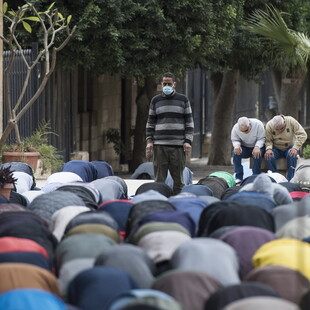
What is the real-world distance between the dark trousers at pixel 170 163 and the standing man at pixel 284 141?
2434 mm

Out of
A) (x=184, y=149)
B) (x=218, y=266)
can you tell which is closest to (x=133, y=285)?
(x=218, y=266)

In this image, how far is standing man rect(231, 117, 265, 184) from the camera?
1634 centimetres

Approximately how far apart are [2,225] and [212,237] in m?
1.65

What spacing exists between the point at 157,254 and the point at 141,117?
52.6 ft

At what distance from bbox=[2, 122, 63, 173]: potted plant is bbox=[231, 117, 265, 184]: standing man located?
318cm

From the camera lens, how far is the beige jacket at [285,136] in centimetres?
1633

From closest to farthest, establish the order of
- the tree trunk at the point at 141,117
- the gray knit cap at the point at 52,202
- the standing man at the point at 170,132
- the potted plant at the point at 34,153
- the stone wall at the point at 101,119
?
the gray knit cap at the point at 52,202, the standing man at the point at 170,132, the potted plant at the point at 34,153, the tree trunk at the point at 141,117, the stone wall at the point at 101,119

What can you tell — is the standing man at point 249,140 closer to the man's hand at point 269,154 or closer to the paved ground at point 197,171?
the man's hand at point 269,154

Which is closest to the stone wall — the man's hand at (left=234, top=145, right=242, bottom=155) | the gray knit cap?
the man's hand at (left=234, top=145, right=242, bottom=155)

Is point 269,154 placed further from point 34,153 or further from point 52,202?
point 52,202

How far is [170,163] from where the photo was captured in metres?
14.2

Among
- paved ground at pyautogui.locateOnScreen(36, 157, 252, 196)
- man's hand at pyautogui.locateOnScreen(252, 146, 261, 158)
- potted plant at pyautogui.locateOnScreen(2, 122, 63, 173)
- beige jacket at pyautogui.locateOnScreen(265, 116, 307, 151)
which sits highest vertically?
beige jacket at pyautogui.locateOnScreen(265, 116, 307, 151)

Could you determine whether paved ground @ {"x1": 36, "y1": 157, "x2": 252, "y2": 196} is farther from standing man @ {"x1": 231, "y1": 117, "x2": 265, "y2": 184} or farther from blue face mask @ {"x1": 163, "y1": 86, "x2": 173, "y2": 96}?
blue face mask @ {"x1": 163, "y1": 86, "x2": 173, "y2": 96}

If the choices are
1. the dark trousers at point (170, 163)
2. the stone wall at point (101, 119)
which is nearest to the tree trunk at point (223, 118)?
the stone wall at point (101, 119)
